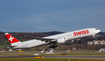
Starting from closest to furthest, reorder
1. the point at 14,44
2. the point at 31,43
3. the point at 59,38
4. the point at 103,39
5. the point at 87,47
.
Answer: the point at 59,38 < the point at 31,43 < the point at 14,44 < the point at 87,47 < the point at 103,39

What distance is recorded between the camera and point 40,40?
51.5m

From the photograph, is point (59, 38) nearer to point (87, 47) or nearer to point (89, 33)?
point (89, 33)

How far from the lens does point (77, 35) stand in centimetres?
5003

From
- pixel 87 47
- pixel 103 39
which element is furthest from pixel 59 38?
pixel 103 39

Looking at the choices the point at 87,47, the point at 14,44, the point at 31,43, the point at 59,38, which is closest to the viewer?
the point at 59,38

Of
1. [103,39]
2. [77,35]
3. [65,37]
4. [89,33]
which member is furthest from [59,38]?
[103,39]

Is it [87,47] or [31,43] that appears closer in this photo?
[31,43]

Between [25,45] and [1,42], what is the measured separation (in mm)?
77002

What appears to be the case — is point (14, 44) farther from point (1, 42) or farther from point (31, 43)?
point (1, 42)

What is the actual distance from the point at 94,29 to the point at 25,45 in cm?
2447

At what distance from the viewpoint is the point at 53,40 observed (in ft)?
166

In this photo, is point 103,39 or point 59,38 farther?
point 103,39

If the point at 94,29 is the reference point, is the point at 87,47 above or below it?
below

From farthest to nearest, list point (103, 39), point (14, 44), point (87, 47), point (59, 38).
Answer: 1. point (103, 39)
2. point (87, 47)
3. point (14, 44)
4. point (59, 38)
